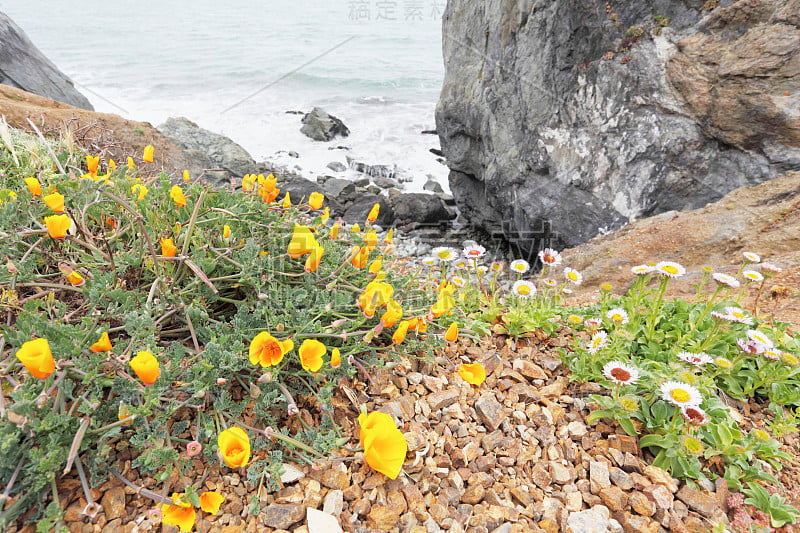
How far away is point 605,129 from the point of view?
573 cm

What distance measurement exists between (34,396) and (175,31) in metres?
40.8

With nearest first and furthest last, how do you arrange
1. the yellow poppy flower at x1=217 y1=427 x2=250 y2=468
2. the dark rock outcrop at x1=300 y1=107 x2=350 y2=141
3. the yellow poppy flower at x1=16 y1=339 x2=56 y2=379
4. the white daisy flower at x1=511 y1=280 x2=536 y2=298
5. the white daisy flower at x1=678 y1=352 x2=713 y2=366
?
1. the yellow poppy flower at x1=16 y1=339 x2=56 y2=379
2. the yellow poppy flower at x1=217 y1=427 x2=250 y2=468
3. the white daisy flower at x1=678 y1=352 x2=713 y2=366
4. the white daisy flower at x1=511 y1=280 x2=536 y2=298
5. the dark rock outcrop at x1=300 y1=107 x2=350 y2=141

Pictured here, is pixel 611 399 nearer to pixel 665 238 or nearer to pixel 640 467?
pixel 640 467

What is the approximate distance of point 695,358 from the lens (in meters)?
1.69

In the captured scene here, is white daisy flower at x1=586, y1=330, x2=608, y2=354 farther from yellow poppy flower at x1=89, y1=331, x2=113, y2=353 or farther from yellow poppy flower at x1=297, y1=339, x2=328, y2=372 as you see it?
yellow poppy flower at x1=89, y1=331, x2=113, y2=353

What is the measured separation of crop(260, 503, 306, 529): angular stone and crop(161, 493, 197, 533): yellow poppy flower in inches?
7.4

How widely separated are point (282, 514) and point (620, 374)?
4.00 feet

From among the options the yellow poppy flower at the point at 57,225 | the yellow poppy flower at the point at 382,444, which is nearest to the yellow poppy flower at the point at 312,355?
the yellow poppy flower at the point at 382,444

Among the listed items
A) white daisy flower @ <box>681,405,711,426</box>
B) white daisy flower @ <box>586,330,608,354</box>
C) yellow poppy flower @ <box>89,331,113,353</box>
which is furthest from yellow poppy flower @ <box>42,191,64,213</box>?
white daisy flower @ <box>681,405,711,426</box>

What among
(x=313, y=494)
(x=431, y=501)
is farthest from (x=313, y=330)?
(x=431, y=501)

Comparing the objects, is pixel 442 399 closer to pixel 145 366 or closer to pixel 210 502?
pixel 210 502

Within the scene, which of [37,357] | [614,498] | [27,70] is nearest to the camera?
[37,357]

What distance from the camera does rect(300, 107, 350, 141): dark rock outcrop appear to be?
1457 cm

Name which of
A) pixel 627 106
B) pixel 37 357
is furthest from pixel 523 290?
pixel 627 106
